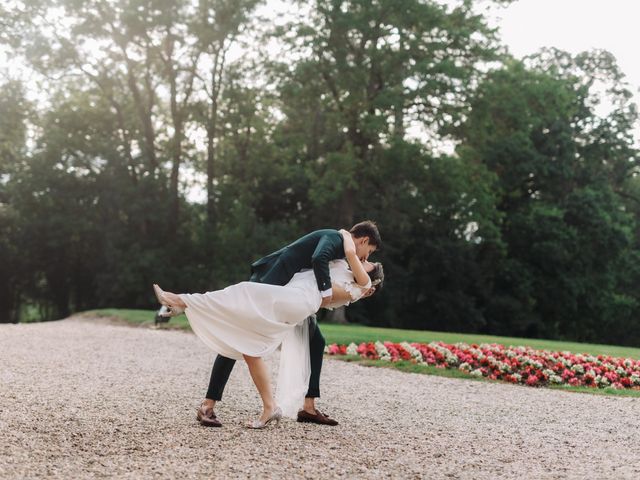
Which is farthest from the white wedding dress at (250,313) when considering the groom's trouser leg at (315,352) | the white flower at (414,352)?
the white flower at (414,352)

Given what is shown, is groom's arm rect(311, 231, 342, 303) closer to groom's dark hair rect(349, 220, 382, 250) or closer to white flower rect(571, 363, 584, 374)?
groom's dark hair rect(349, 220, 382, 250)

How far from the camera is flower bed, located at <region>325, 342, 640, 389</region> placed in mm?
10539

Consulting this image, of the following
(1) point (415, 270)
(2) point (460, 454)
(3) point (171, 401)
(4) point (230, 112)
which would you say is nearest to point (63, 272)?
(4) point (230, 112)

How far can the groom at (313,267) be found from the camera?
5.88 metres

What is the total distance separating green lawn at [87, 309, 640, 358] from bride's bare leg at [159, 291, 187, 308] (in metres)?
9.24

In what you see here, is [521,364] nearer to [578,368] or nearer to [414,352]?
[578,368]

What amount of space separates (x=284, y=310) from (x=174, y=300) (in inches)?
33.7

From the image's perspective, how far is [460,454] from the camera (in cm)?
548

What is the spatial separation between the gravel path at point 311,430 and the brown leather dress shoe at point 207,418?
0.28ft

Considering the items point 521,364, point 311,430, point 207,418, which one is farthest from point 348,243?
point 521,364

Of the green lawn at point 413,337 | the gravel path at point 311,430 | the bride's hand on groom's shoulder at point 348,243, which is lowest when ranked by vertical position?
the gravel path at point 311,430

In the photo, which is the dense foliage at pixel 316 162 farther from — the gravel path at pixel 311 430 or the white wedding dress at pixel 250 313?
the white wedding dress at pixel 250 313

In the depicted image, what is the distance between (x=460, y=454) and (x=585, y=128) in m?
33.9

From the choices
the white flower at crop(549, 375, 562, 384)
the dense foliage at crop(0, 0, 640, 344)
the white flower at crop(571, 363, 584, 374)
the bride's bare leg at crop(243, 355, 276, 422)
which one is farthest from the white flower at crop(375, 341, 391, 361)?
the dense foliage at crop(0, 0, 640, 344)
